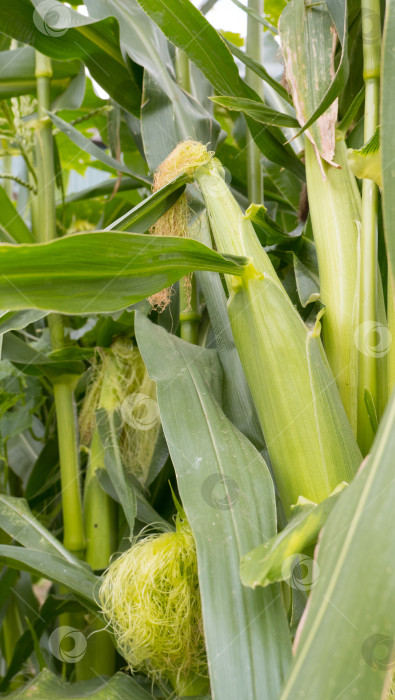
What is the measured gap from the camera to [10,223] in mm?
647

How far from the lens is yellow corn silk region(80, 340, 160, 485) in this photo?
61 cm

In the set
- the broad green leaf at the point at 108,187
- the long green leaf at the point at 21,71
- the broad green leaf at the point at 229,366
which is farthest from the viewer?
the broad green leaf at the point at 108,187

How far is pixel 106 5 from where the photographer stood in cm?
61

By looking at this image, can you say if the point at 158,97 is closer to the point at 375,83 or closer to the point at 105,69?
the point at 105,69

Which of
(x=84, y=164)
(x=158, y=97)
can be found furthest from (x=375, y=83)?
(x=84, y=164)

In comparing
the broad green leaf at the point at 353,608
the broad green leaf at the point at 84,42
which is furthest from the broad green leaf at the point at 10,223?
the broad green leaf at the point at 353,608

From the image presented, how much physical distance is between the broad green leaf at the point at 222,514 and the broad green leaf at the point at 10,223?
0.26 meters

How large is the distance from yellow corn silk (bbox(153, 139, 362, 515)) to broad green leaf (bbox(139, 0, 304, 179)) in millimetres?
199

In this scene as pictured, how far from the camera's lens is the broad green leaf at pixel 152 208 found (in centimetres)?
39

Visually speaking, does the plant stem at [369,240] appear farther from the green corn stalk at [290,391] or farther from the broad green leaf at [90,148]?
the broad green leaf at [90,148]

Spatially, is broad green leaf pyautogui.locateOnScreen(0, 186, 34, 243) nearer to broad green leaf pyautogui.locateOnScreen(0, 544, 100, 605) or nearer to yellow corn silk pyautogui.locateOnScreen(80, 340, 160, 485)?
yellow corn silk pyautogui.locateOnScreen(80, 340, 160, 485)

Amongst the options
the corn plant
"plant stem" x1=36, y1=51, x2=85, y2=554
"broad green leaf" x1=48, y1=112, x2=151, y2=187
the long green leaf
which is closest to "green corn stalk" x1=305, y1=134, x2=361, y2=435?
the corn plant

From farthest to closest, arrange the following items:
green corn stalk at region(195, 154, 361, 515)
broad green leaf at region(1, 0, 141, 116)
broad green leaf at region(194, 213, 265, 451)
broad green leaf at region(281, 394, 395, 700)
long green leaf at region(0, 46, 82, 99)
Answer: long green leaf at region(0, 46, 82, 99), broad green leaf at region(1, 0, 141, 116), broad green leaf at region(194, 213, 265, 451), green corn stalk at region(195, 154, 361, 515), broad green leaf at region(281, 394, 395, 700)

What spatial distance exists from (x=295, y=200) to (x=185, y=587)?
21.2 inches
